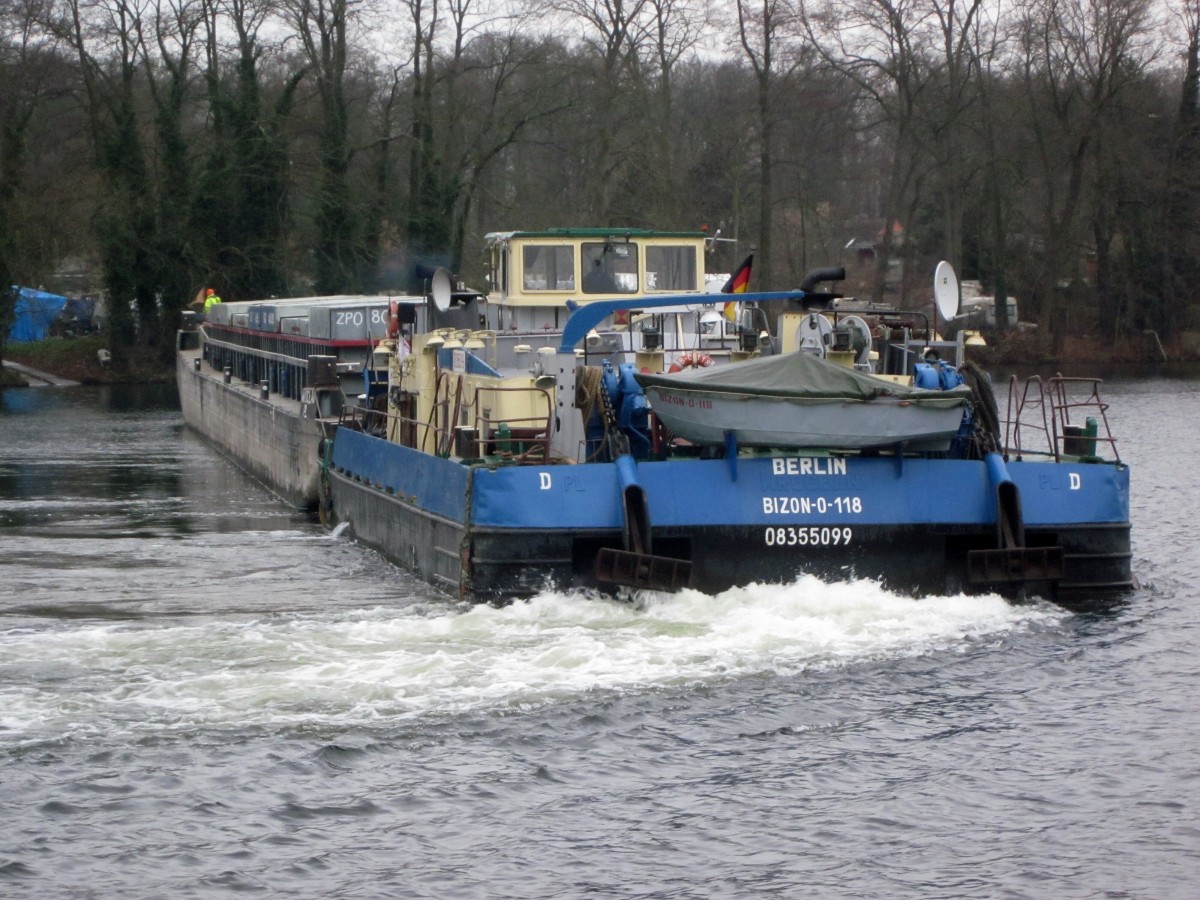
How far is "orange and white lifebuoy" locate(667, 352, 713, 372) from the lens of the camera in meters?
17.4

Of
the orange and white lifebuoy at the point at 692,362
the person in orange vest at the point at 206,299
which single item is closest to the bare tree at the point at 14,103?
the person in orange vest at the point at 206,299

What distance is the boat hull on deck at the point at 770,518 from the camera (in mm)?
14680

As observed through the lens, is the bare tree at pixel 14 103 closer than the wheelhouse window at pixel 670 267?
No

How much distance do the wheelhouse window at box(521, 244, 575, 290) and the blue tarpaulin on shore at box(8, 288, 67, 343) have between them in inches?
1678

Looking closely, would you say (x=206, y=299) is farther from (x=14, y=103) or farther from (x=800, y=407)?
(x=800, y=407)

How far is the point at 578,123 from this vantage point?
58750 millimetres

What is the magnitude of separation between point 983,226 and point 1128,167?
792 cm

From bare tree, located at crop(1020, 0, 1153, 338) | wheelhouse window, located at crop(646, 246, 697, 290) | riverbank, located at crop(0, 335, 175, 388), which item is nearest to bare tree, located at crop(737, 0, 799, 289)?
bare tree, located at crop(1020, 0, 1153, 338)

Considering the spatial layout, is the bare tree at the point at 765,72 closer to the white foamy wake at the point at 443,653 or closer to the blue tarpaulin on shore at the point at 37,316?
the blue tarpaulin on shore at the point at 37,316

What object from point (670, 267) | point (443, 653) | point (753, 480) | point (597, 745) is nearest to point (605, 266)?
point (670, 267)

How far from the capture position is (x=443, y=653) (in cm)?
1348

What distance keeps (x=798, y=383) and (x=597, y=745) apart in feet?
15.3

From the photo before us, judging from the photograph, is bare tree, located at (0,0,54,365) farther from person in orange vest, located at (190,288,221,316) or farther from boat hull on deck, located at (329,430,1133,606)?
boat hull on deck, located at (329,430,1133,606)

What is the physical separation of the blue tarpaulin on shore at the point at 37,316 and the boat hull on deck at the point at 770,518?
47747 mm
